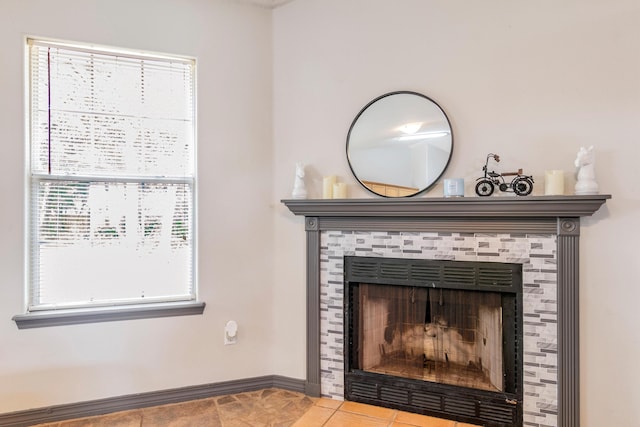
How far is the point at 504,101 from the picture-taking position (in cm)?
226

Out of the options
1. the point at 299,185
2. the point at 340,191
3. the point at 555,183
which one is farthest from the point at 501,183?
the point at 299,185

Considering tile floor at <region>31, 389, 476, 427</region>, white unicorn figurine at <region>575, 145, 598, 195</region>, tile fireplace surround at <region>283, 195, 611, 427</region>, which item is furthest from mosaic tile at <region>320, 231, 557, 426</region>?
tile floor at <region>31, 389, 476, 427</region>

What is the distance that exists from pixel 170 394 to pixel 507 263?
2.37 metres

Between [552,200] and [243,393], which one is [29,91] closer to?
[243,393]

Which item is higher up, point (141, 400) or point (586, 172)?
point (586, 172)

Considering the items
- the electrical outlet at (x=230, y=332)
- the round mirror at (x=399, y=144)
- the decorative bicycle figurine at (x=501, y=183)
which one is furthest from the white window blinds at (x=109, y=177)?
the decorative bicycle figurine at (x=501, y=183)

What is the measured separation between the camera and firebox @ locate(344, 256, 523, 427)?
7.39 ft

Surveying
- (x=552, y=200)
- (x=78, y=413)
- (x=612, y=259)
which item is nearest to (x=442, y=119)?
(x=552, y=200)

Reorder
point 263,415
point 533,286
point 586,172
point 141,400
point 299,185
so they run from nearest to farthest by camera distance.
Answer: point 586,172 → point 533,286 → point 263,415 → point 141,400 → point 299,185

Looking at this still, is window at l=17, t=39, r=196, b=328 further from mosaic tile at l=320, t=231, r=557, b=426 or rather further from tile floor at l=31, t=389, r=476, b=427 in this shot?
mosaic tile at l=320, t=231, r=557, b=426

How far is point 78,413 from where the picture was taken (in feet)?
7.89

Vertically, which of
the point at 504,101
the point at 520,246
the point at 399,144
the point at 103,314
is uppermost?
the point at 504,101

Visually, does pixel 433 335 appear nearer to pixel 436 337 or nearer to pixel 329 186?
pixel 436 337

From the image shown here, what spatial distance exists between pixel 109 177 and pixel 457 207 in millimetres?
2244
